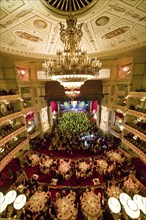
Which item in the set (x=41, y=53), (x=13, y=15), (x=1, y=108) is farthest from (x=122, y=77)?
(x=1, y=108)

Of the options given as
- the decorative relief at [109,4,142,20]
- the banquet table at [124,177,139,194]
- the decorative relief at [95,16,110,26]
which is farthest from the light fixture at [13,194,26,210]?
the decorative relief at [109,4,142,20]

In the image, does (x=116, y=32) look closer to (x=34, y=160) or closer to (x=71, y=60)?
(x=71, y=60)

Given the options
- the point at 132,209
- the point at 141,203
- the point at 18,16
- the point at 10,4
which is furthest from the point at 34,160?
the point at 10,4

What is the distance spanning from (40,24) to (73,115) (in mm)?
11847

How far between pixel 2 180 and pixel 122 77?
15.3m

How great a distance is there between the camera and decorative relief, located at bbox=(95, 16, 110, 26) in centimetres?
661

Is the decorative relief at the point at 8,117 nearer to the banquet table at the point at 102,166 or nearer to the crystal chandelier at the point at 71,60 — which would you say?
the crystal chandelier at the point at 71,60

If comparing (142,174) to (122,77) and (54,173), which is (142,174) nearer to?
(54,173)

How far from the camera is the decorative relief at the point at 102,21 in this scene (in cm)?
661

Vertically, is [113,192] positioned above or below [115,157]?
below

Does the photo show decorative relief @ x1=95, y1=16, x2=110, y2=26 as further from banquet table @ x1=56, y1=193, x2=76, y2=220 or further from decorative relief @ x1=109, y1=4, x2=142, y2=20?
banquet table @ x1=56, y1=193, x2=76, y2=220

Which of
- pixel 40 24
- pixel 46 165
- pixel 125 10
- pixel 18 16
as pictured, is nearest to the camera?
Answer: pixel 125 10

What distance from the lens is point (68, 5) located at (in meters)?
5.52

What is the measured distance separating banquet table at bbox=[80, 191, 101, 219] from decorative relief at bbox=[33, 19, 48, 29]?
10.5m
